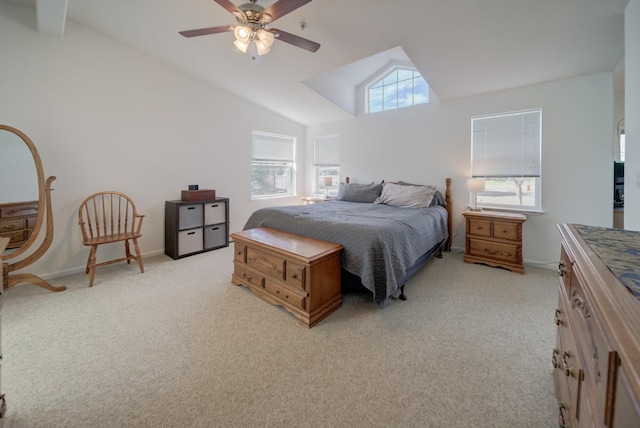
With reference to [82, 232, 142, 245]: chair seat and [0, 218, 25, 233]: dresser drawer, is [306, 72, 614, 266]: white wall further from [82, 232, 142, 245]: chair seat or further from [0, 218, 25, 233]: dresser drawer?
[0, 218, 25, 233]: dresser drawer

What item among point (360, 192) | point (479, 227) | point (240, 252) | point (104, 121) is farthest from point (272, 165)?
point (479, 227)

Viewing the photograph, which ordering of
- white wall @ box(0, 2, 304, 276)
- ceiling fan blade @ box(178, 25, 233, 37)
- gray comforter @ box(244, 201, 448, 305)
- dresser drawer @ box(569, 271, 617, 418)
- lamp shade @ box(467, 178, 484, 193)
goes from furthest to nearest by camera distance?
lamp shade @ box(467, 178, 484, 193)
white wall @ box(0, 2, 304, 276)
ceiling fan blade @ box(178, 25, 233, 37)
gray comforter @ box(244, 201, 448, 305)
dresser drawer @ box(569, 271, 617, 418)

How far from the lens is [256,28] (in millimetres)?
2217

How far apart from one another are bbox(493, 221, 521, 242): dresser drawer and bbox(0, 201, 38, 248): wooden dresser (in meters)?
5.06

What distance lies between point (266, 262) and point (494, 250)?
9.17 ft

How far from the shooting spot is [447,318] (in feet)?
6.97

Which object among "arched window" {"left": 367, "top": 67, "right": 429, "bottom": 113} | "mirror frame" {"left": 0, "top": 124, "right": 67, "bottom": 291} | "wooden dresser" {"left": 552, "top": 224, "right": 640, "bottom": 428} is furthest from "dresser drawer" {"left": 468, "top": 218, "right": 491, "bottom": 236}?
"mirror frame" {"left": 0, "top": 124, "right": 67, "bottom": 291}

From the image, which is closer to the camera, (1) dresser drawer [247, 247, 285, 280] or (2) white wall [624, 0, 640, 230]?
(2) white wall [624, 0, 640, 230]

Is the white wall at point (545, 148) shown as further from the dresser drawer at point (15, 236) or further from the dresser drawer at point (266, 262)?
the dresser drawer at point (15, 236)

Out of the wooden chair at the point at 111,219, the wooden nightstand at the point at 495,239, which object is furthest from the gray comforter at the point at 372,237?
the wooden chair at the point at 111,219

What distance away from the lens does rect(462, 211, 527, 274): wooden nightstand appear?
309cm

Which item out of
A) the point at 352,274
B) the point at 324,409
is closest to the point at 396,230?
the point at 352,274

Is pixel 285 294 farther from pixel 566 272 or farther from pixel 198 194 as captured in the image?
pixel 198 194

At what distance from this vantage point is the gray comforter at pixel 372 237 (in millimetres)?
2102
